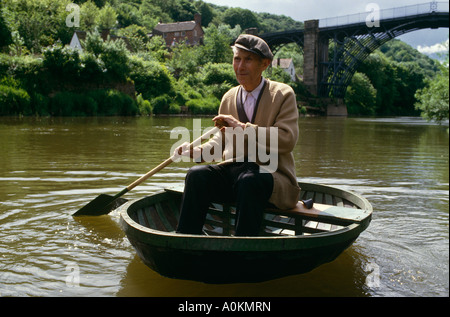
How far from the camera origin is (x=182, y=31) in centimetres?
7788

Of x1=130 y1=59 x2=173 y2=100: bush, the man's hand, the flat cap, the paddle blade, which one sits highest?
x1=130 y1=59 x2=173 y2=100: bush

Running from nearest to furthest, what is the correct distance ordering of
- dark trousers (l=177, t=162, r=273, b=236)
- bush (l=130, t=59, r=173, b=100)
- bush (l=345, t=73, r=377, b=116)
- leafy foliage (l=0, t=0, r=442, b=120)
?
dark trousers (l=177, t=162, r=273, b=236) < leafy foliage (l=0, t=0, r=442, b=120) < bush (l=130, t=59, r=173, b=100) < bush (l=345, t=73, r=377, b=116)

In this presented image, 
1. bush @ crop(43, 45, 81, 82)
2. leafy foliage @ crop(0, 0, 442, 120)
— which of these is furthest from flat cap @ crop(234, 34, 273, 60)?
bush @ crop(43, 45, 81, 82)

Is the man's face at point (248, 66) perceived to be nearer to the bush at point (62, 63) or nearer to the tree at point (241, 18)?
the bush at point (62, 63)

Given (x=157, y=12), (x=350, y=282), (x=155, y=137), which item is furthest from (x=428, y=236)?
(x=157, y=12)

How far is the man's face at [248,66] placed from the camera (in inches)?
123

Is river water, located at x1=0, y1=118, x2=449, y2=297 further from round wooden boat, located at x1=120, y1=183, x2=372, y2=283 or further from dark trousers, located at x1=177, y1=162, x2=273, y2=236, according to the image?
dark trousers, located at x1=177, y1=162, x2=273, y2=236

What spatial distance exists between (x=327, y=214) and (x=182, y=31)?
256 feet

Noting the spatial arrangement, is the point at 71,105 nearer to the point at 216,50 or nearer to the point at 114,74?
A: the point at 114,74

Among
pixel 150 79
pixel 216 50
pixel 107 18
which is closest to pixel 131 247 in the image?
pixel 150 79

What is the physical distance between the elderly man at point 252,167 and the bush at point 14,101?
20607mm

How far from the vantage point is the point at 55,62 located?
984 inches

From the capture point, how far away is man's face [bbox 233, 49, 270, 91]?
3.13 metres

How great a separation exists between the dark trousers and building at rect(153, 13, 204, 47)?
247ft
